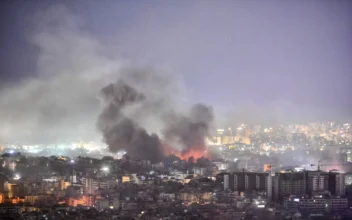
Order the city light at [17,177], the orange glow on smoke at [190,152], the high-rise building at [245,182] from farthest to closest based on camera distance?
the orange glow on smoke at [190,152]
the city light at [17,177]
the high-rise building at [245,182]

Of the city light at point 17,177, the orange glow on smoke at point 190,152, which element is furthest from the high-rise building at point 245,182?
the orange glow on smoke at point 190,152

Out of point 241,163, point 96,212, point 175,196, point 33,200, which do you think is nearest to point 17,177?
point 33,200

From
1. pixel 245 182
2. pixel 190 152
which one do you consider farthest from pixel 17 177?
pixel 190 152

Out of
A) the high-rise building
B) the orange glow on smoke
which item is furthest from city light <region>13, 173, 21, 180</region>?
the orange glow on smoke

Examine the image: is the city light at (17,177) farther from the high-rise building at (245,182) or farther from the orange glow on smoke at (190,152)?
the orange glow on smoke at (190,152)

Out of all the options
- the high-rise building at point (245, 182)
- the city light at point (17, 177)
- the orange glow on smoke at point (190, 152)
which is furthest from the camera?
the orange glow on smoke at point (190, 152)

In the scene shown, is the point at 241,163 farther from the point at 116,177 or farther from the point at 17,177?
the point at 17,177

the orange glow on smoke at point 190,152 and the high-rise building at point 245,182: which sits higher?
the orange glow on smoke at point 190,152

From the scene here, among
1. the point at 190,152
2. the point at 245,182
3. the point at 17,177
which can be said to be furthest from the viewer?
the point at 190,152

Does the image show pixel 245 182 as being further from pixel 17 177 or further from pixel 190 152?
pixel 190 152

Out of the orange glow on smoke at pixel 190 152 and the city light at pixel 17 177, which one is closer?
the city light at pixel 17 177
